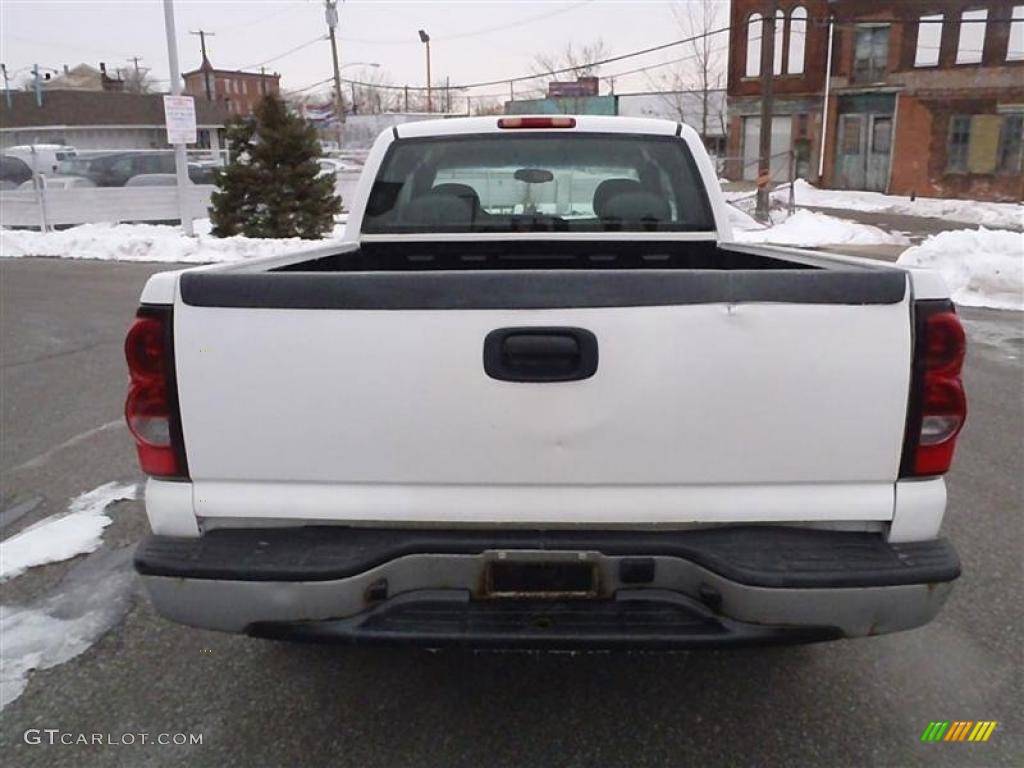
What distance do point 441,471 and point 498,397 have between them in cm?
26

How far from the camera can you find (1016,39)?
27750 millimetres

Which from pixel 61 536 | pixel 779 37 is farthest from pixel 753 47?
pixel 61 536

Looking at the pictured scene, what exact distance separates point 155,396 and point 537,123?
A: 2.52 metres

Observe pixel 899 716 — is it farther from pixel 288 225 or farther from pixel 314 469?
pixel 288 225

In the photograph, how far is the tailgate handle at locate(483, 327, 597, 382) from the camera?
2086 millimetres

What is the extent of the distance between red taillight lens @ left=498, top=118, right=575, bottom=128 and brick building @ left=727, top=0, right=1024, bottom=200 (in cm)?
2947

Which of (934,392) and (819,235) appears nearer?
(934,392)

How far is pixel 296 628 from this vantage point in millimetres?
2193

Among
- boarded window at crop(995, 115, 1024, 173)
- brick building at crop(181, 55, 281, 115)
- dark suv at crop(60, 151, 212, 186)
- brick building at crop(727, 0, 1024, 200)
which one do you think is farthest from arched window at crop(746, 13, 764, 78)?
brick building at crop(181, 55, 281, 115)

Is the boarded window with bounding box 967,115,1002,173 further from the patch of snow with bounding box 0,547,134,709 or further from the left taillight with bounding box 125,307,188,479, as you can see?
the left taillight with bounding box 125,307,188,479

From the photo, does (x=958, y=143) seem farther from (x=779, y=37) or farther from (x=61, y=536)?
(x=61, y=536)

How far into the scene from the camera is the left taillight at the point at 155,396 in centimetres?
218

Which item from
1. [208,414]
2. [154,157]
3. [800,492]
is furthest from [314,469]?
[154,157]

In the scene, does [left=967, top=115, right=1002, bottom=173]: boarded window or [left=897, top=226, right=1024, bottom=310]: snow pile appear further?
[left=967, top=115, right=1002, bottom=173]: boarded window
